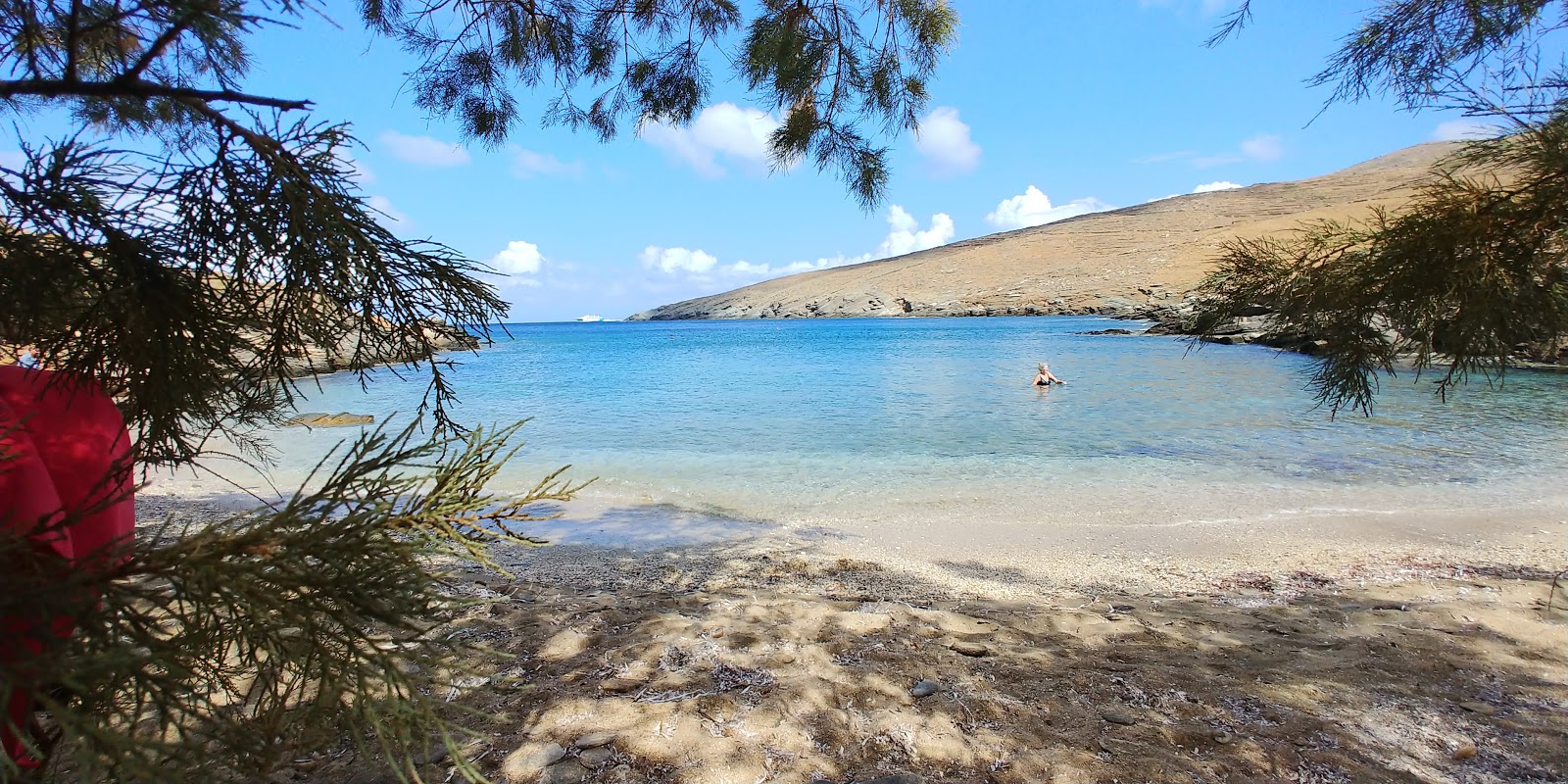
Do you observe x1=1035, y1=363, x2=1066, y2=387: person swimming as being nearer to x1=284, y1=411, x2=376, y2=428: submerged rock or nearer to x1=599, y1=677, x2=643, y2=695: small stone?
x1=284, y1=411, x2=376, y2=428: submerged rock

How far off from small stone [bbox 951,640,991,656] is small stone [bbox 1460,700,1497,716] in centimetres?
170

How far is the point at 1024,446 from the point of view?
1057 cm

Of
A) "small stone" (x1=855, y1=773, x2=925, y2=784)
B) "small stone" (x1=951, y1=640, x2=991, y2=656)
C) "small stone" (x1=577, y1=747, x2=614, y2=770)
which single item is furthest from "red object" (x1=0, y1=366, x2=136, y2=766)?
"small stone" (x1=951, y1=640, x2=991, y2=656)

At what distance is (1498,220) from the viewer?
109 inches

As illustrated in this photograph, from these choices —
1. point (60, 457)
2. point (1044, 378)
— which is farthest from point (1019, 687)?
point (1044, 378)

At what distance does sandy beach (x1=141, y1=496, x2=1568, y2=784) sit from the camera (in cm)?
227

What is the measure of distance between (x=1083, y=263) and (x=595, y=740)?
262 ft

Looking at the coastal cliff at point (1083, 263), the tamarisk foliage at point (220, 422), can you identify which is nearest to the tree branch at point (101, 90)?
the tamarisk foliage at point (220, 422)

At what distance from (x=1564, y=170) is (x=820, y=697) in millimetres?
3181

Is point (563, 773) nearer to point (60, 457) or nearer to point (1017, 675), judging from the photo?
point (60, 457)

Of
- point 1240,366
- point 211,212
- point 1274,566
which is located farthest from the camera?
point 1240,366

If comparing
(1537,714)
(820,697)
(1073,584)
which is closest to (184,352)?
(820,697)

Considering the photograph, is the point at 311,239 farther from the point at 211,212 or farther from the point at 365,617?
the point at 365,617

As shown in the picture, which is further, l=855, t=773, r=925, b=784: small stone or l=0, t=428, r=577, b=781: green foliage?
l=855, t=773, r=925, b=784: small stone
